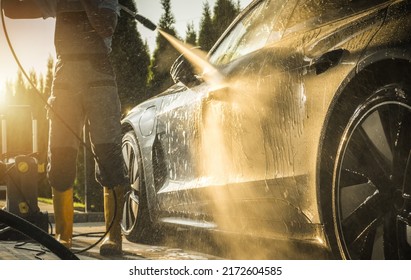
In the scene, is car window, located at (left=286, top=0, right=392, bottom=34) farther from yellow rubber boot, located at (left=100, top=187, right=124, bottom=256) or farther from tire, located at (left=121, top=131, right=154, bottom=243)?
tire, located at (left=121, top=131, right=154, bottom=243)

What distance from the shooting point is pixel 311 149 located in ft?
4.91

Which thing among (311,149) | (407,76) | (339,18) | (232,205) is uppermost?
(339,18)

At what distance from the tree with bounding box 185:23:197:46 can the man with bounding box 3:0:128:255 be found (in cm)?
→ 27

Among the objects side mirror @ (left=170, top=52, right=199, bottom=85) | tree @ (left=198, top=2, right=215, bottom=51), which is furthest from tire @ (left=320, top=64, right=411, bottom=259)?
tree @ (left=198, top=2, right=215, bottom=51)

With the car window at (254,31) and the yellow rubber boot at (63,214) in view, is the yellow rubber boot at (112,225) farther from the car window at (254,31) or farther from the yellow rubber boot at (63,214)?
the car window at (254,31)

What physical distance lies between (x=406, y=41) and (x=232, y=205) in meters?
0.75

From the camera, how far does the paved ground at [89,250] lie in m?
2.17

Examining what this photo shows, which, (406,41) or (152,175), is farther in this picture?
(152,175)

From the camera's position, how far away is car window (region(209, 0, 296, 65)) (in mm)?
1807

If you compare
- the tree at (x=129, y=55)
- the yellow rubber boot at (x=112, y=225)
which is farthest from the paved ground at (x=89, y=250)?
the tree at (x=129, y=55)
